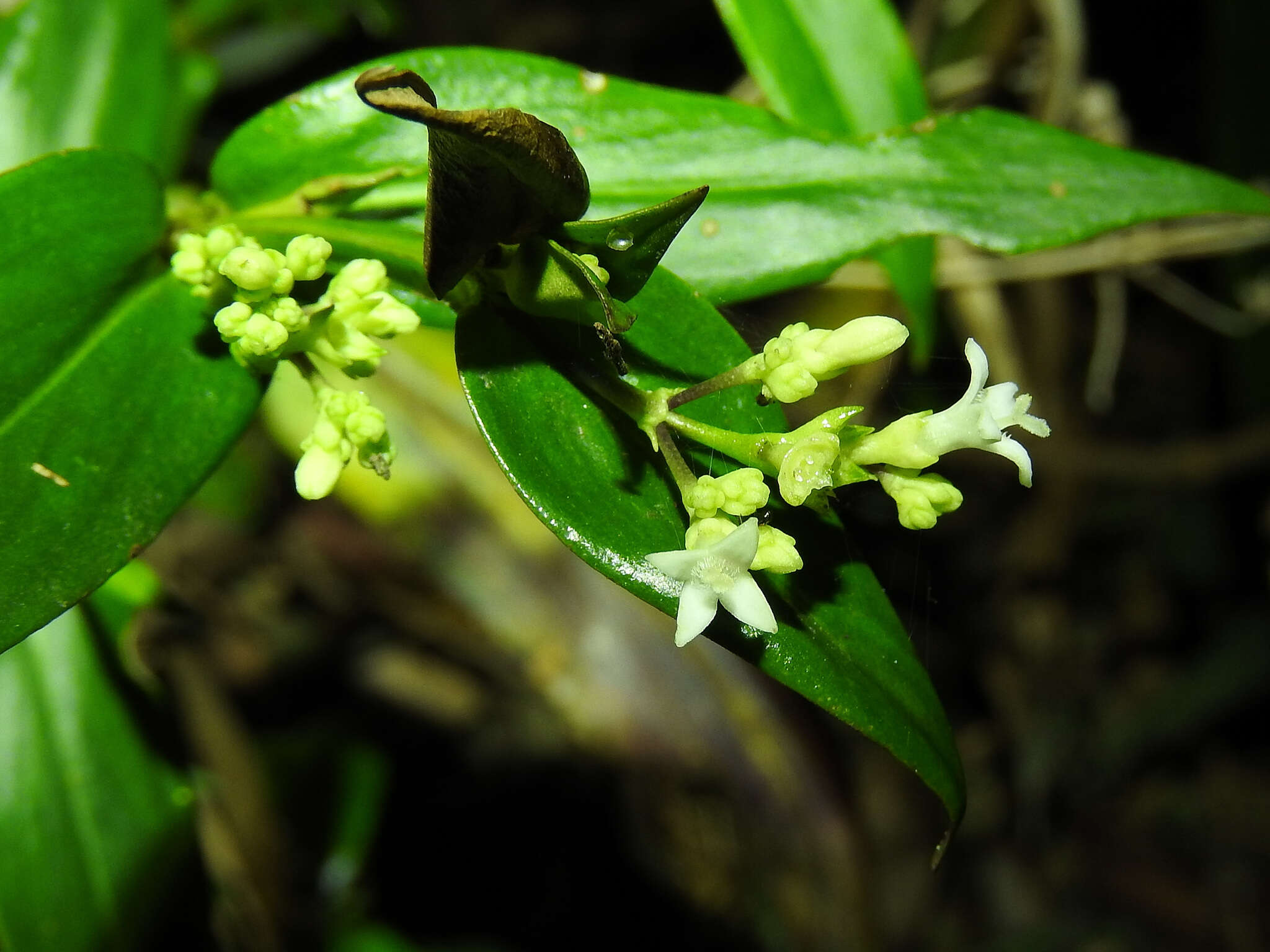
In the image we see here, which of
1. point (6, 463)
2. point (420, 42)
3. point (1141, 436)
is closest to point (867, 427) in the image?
point (6, 463)

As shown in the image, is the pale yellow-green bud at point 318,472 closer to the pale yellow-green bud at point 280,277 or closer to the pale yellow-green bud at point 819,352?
the pale yellow-green bud at point 280,277

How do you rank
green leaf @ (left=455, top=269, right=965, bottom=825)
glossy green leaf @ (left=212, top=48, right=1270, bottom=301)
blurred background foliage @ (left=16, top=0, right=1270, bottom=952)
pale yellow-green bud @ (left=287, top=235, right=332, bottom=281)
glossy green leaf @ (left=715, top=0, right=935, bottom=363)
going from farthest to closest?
1. blurred background foliage @ (left=16, top=0, right=1270, bottom=952)
2. glossy green leaf @ (left=715, top=0, right=935, bottom=363)
3. glossy green leaf @ (left=212, top=48, right=1270, bottom=301)
4. pale yellow-green bud @ (left=287, top=235, right=332, bottom=281)
5. green leaf @ (left=455, top=269, right=965, bottom=825)

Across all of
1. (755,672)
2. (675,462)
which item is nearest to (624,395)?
(675,462)

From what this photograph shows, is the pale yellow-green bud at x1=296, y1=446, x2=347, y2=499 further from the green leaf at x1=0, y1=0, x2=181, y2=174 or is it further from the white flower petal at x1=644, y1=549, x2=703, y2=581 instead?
the green leaf at x1=0, y1=0, x2=181, y2=174

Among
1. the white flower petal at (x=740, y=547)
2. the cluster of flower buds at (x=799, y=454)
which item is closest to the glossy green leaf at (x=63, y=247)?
the cluster of flower buds at (x=799, y=454)

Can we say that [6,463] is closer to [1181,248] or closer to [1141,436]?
[1181,248]

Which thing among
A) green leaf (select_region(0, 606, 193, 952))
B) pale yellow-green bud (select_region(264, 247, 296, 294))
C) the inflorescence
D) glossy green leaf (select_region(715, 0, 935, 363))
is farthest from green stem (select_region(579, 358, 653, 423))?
green leaf (select_region(0, 606, 193, 952))
